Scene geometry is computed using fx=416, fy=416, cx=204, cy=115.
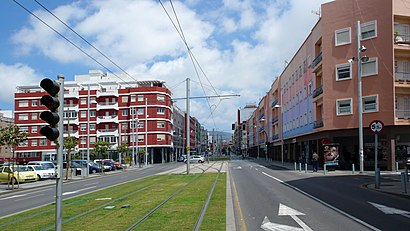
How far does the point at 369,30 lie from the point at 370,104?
6451mm

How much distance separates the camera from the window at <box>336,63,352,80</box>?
37.3 meters

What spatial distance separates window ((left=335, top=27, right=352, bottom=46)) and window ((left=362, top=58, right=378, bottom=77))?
2907 millimetres

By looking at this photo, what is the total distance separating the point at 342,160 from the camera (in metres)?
40.7

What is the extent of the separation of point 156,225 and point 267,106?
81.8 meters

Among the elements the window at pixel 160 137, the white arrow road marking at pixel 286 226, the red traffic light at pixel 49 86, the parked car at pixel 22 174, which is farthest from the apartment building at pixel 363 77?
the window at pixel 160 137

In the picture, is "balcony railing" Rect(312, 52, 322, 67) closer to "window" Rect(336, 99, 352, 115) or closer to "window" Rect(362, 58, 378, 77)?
"window" Rect(336, 99, 352, 115)

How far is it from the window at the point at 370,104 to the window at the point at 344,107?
139cm

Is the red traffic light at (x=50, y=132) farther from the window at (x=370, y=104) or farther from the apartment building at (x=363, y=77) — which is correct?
the window at (x=370, y=104)

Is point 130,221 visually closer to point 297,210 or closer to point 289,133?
point 297,210

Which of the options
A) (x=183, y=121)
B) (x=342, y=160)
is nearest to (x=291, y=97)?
(x=342, y=160)

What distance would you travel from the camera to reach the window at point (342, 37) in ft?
124

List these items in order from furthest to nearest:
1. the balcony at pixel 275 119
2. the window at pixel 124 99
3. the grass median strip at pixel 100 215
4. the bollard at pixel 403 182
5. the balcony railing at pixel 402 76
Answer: the window at pixel 124 99 → the balcony at pixel 275 119 → the balcony railing at pixel 402 76 → the bollard at pixel 403 182 → the grass median strip at pixel 100 215

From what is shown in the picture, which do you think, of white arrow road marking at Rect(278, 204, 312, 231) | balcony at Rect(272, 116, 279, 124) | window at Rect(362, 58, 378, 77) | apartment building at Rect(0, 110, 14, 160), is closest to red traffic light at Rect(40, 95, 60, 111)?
white arrow road marking at Rect(278, 204, 312, 231)

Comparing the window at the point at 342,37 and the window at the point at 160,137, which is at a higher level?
the window at the point at 342,37
